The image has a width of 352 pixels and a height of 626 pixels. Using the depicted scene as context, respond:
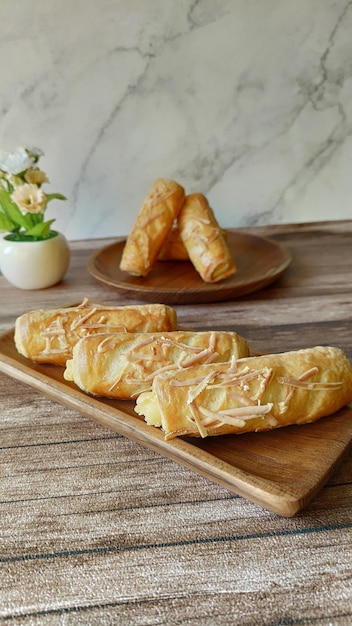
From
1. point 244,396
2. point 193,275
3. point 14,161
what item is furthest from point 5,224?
point 244,396

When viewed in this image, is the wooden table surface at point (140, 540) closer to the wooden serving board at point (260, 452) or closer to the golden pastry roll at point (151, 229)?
the wooden serving board at point (260, 452)

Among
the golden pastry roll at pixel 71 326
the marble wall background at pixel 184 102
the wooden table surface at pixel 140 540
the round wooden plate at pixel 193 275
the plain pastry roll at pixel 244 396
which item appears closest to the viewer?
the wooden table surface at pixel 140 540

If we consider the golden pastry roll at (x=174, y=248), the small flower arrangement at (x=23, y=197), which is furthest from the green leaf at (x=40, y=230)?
the golden pastry roll at (x=174, y=248)

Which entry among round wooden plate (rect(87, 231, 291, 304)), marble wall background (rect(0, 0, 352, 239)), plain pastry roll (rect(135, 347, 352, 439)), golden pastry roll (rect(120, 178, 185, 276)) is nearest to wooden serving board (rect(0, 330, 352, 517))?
plain pastry roll (rect(135, 347, 352, 439))

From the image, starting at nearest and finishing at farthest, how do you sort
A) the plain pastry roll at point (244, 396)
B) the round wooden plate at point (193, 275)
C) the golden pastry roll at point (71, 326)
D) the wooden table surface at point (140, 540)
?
the wooden table surface at point (140, 540)
the plain pastry roll at point (244, 396)
the golden pastry roll at point (71, 326)
the round wooden plate at point (193, 275)

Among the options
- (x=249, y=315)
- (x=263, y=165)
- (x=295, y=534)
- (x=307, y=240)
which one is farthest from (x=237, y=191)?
(x=295, y=534)

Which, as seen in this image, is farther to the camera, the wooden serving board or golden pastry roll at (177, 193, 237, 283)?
golden pastry roll at (177, 193, 237, 283)

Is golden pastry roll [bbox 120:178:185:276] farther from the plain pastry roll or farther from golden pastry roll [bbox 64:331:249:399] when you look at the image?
the plain pastry roll

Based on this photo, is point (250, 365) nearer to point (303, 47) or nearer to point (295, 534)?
point (295, 534)
